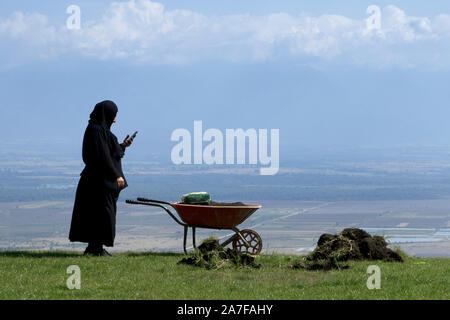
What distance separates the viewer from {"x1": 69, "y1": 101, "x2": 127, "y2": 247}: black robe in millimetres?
11156

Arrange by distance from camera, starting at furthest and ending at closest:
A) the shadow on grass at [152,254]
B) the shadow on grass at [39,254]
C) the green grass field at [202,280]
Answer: the shadow on grass at [152,254], the shadow on grass at [39,254], the green grass field at [202,280]

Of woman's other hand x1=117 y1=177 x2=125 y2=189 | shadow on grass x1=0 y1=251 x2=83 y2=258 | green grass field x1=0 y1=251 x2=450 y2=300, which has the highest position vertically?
woman's other hand x1=117 y1=177 x2=125 y2=189

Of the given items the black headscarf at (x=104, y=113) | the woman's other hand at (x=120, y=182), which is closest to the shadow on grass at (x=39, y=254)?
the woman's other hand at (x=120, y=182)

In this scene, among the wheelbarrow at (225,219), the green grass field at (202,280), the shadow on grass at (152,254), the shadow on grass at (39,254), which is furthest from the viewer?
the shadow on grass at (152,254)

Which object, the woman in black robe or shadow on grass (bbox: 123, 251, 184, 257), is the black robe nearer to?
the woman in black robe

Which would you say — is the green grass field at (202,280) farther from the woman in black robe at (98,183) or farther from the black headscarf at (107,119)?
the black headscarf at (107,119)

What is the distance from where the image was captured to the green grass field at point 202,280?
8.27 m

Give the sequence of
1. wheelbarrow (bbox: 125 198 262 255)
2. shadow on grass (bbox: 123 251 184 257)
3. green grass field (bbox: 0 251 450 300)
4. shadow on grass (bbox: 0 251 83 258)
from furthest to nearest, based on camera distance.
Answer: shadow on grass (bbox: 123 251 184 257), shadow on grass (bbox: 0 251 83 258), wheelbarrow (bbox: 125 198 262 255), green grass field (bbox: 0 251 450 300)

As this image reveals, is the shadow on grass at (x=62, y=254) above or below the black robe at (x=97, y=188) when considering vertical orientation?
below

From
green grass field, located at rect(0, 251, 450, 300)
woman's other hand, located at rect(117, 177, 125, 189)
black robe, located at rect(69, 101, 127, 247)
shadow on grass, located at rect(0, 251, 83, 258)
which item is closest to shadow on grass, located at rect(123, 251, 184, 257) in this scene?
green grass field, located at rect(0, 251, 450, 300)

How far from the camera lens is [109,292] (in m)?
8.37

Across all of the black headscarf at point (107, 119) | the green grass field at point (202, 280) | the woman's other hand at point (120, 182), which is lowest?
the green grass field at point (202, 280)
